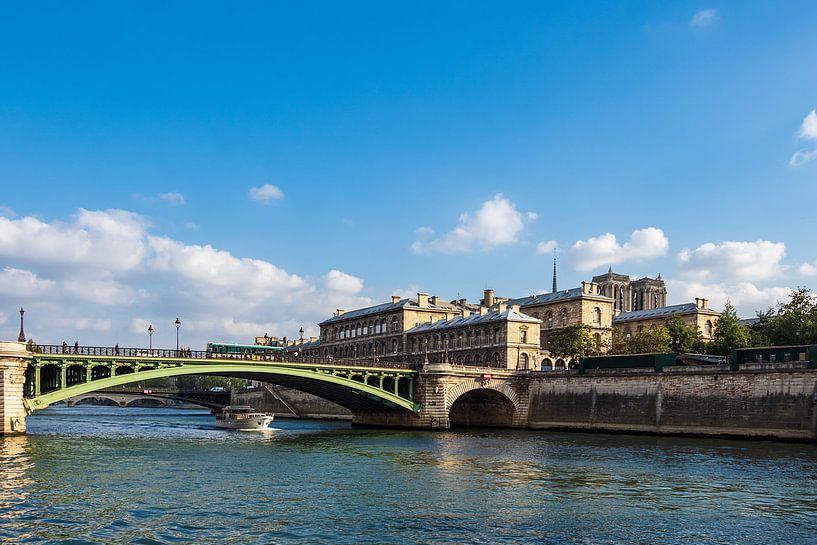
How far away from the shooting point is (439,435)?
68062 mm

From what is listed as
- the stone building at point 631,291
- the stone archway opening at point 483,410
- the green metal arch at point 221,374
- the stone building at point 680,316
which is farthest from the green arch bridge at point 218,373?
the stone building at point 631,291

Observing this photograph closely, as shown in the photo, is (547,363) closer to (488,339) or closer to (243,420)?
(488,339)

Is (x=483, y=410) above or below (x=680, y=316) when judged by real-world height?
below

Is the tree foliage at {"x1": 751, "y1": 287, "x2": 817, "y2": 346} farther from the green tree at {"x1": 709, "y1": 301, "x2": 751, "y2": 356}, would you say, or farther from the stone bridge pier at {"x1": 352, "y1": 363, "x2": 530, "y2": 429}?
the stone bridge pier at {"x1": 352, "y1": 363, "x2": 530, "y2": 429}

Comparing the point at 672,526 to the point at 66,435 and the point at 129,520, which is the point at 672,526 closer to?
the point at 129,520

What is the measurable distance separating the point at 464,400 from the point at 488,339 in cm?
1852

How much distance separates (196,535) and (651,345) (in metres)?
77.1

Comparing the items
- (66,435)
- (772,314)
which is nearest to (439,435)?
(66,435)

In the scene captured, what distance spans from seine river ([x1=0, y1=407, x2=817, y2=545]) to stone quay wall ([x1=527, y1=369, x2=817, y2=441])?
6.21 meters

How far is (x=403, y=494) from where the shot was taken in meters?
32.4

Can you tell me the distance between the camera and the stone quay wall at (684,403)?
59.4 meters

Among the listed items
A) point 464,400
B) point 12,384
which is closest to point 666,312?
point 464,400

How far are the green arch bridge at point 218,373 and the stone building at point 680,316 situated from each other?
5773 centimetres

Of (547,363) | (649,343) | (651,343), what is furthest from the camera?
(547,363)
